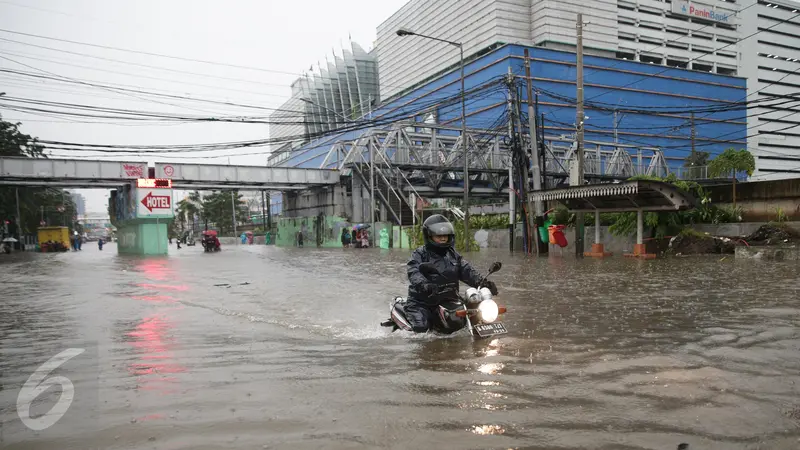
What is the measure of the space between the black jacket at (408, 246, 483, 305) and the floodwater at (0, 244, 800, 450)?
49cm

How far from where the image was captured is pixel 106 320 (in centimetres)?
784

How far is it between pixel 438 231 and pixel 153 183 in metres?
30.7

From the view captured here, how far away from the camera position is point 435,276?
19.2 ft

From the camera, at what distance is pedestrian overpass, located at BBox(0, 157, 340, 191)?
31594 millimetres

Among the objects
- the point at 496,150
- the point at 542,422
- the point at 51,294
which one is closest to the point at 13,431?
the point at 542,422

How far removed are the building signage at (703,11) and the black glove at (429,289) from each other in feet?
237

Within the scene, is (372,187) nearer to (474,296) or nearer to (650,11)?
(474,296)

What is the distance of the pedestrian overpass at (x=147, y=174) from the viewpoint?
3159 centimetres

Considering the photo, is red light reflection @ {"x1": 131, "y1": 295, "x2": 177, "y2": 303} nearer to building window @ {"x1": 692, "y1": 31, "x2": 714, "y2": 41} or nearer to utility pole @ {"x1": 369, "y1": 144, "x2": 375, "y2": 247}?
utility pole @ {"x1": 369, "y1": 144, "x2": 375, "y2": 247}

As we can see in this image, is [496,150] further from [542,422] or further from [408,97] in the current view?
[542,422]

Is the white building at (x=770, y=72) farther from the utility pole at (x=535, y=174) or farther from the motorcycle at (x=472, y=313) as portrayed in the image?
the motorcycle at (x=472, y=313)

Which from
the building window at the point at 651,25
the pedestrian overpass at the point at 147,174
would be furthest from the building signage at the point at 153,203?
the building window at the point at 651,25

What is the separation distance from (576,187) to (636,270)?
5.22 metres

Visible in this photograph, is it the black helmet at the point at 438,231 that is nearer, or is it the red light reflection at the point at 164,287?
the black helmet at the point at 438,231
